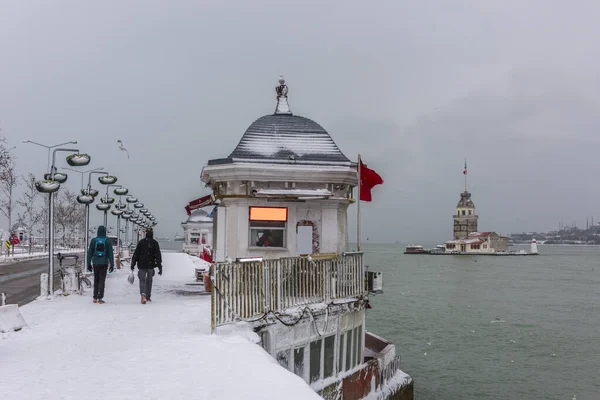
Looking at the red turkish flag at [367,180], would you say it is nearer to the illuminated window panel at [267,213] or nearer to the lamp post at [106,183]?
the illuminated window panel at [267,213]

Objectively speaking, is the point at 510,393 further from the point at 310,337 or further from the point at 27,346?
the point at 27,346

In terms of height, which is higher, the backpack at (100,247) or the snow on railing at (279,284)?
the backpack at (100,247)

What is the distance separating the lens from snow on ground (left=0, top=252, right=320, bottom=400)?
6.24m

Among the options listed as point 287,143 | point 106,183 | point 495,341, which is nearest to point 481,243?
point 495,341

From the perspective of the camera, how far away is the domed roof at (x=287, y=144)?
16031 millimetres

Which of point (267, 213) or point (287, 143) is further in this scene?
point (287, 143)

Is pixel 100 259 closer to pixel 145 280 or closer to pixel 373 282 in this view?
pixel 145 280

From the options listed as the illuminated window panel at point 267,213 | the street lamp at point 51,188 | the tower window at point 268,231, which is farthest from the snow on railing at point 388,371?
the street lamp at point 51,188

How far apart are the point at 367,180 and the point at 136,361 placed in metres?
9.77

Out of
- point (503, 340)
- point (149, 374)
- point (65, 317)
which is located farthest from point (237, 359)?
point (503, 340)

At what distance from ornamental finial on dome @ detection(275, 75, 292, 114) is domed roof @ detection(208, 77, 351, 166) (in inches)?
33.1

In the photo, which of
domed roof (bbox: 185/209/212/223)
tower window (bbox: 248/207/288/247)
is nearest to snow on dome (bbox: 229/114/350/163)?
tower window (bbox: 248/207/288/247)

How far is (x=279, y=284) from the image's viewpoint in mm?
10516

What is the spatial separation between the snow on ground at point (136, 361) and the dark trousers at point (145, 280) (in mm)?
1915
